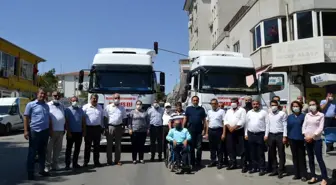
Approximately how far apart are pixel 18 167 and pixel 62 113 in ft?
7.28

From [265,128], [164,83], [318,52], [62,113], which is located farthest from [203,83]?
[318,52]

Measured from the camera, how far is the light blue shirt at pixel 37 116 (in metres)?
8.20

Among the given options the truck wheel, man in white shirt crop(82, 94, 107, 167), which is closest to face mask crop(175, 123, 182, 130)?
man in white shirt crop(82, 94, 107, 167)

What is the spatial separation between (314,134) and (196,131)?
10.3 ft

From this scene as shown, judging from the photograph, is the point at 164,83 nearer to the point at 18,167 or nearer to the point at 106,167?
the point at 106,167

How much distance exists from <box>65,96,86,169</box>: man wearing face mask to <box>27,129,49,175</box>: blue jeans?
88 cm

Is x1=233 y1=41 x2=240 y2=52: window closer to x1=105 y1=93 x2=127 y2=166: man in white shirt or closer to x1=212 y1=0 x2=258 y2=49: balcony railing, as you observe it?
x1=212 y1=0 x2=258 y2=49: balcony railing

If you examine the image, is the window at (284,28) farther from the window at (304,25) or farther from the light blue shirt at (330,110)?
the light blue shirt at (330,110)

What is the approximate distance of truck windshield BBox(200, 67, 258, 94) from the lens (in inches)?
481

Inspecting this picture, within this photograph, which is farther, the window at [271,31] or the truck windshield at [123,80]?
the window at [271,31]

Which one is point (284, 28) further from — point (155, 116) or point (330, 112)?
point (155, 116)

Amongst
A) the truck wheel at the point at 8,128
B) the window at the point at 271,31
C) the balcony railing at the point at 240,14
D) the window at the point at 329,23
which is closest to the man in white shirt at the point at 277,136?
the window at the point at 329,23

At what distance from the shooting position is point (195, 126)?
9.70 metres

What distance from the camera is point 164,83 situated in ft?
44.6
